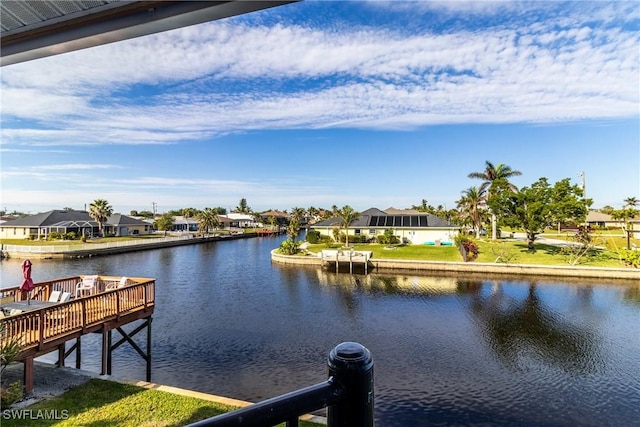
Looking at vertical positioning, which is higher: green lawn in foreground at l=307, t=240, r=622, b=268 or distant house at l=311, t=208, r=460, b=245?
distant house at l=311, t=208, r=460, b=245

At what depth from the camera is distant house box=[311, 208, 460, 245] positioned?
145 ft

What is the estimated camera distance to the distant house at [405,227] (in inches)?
1743

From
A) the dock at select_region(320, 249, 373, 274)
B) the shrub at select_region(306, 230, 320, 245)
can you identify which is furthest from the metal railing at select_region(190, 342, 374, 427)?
the shrub at select_region(306, 230, 320, 245)

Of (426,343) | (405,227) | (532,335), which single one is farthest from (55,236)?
(532,335)

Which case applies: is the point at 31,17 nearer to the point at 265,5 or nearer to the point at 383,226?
the point at 265,5

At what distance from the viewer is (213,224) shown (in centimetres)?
7512

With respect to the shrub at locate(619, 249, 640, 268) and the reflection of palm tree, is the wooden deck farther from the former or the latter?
the shrub at locate(619, 249, 640, 268)

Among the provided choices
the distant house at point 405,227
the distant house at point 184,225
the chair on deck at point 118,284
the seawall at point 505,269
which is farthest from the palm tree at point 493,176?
the distant house at point 184,225

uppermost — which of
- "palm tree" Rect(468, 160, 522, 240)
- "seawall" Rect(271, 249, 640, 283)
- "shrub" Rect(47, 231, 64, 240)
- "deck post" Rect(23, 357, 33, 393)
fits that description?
"palm tree" Rect(468, 160, 522, 240)

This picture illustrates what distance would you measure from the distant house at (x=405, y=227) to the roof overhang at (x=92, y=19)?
43.8 metres

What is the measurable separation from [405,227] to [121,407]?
134 ft

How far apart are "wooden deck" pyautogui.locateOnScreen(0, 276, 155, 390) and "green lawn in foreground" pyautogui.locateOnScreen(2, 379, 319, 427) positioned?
1.28 m

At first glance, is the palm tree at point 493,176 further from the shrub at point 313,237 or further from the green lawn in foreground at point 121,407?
the green lawn in foreground at point 121,407

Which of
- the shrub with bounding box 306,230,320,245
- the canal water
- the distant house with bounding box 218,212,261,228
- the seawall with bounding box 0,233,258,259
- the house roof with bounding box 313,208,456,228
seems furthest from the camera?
the distant house with bounding box 218,212,261,228
